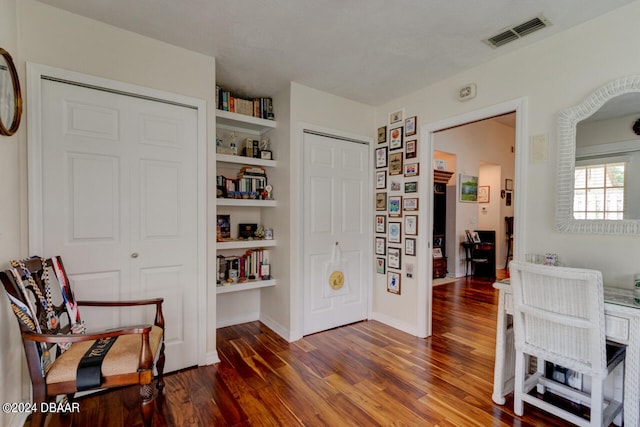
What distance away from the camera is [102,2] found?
1.82m

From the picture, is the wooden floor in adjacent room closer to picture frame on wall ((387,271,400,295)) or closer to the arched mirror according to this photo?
picture frame on wall ((387,271,400,295))

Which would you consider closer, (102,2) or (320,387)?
(102,2)

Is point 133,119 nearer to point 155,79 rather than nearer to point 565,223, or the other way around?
point 155,79

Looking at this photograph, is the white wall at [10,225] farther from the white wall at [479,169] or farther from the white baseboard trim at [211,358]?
the white wall at [479,169]

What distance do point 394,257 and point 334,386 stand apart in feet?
5.10

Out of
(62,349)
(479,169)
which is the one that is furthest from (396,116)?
(479,169)

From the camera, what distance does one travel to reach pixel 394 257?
329cm

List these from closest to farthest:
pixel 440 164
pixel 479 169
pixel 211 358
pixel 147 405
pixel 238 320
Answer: pixel 147 405 → pixel 211 358 → pixel 238 320 → pixel 440 164 → pixel 479 169

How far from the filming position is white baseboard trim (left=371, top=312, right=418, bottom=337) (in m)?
3.08

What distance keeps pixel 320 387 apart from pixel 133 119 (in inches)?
93.4

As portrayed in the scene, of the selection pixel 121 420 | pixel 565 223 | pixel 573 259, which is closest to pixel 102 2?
pixel 121 420

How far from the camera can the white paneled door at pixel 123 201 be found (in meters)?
1.91

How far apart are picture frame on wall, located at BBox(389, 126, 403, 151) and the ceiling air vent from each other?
1.17 meters

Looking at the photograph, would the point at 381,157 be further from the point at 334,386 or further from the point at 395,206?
the point at 334,386
